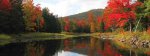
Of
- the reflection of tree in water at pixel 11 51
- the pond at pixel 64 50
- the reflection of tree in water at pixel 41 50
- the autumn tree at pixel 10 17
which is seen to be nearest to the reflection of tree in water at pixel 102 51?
the pond at pixel 64 50

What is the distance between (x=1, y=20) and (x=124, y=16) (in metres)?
23.7

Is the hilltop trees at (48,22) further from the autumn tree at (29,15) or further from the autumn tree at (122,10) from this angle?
the autumn tree at (122,10)

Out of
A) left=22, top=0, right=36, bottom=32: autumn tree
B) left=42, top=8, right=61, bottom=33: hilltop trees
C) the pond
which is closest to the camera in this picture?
the pond

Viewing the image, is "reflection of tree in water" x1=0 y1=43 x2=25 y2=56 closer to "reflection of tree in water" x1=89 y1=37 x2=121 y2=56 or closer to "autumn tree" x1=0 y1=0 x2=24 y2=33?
"reflection of tree in water" x1=89 y1=37 x2=121 y2=56

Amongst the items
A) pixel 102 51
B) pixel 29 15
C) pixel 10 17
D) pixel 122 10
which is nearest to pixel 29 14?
pixel 29 15

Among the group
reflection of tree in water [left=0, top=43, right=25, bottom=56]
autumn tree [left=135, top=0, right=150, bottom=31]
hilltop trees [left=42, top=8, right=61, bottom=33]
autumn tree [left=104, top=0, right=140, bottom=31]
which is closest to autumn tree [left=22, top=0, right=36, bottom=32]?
hilltop trees [left=42, top=8, right=61, bottom=33]

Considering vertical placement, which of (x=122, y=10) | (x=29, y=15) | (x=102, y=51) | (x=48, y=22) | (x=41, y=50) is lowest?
(x=102, y=51)

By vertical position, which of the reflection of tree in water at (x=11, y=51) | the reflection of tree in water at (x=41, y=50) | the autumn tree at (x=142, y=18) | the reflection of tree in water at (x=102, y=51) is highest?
the autumn tree at (x=142, y=18)

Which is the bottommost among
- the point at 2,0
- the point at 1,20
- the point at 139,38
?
the point at 139,38

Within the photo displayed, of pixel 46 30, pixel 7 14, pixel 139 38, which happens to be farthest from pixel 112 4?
pixel 46 30

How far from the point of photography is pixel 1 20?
5744 cm

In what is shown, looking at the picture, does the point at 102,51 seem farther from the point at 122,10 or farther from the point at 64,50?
the point at 122,10

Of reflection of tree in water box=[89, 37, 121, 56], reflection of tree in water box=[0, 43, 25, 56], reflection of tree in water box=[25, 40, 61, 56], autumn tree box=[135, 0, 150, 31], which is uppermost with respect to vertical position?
autumn tree box=[135, 0, 150, 31]

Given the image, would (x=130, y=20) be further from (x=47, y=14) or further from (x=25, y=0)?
(x=47, y=14)
